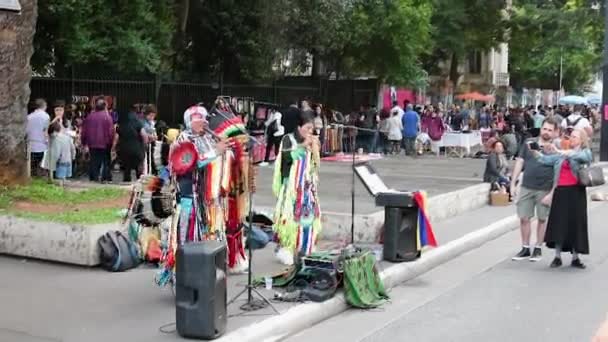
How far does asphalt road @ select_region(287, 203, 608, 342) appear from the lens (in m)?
6.96

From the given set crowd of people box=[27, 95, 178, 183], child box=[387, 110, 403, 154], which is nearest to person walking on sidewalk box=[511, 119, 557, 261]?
crowd of people box=[27, 95, 178, 183]

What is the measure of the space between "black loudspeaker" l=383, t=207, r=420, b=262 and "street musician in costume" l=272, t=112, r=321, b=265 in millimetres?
1073

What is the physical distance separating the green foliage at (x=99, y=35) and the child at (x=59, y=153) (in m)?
2.97

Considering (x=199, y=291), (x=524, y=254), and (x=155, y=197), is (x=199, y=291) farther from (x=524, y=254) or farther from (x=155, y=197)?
(x=524, y=254)

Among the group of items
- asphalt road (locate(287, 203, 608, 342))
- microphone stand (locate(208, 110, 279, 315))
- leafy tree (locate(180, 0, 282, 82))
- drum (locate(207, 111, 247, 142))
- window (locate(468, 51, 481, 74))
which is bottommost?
asphalt road (locate(287, 203, 608, 342))

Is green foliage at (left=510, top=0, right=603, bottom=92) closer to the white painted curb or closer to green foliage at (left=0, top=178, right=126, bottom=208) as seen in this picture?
green foliage at (left=0, top=178, right=126, bottom=208)

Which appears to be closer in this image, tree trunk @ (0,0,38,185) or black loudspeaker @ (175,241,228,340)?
black loudspeaker @ (175,241,228,340)

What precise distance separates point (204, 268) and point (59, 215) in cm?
382

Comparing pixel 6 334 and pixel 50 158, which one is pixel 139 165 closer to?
pixel 50 158

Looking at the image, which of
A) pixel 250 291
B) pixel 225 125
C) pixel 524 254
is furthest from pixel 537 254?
pixel 225 125

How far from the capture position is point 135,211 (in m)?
8.66

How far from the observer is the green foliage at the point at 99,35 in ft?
57.0

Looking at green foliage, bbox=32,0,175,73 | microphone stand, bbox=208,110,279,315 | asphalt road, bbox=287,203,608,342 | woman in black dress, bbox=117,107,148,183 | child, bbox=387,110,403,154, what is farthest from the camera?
child, bbox=387,110,403,154

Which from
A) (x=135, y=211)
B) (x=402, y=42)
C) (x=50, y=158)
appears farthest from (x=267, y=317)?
(x=402, y=42)
